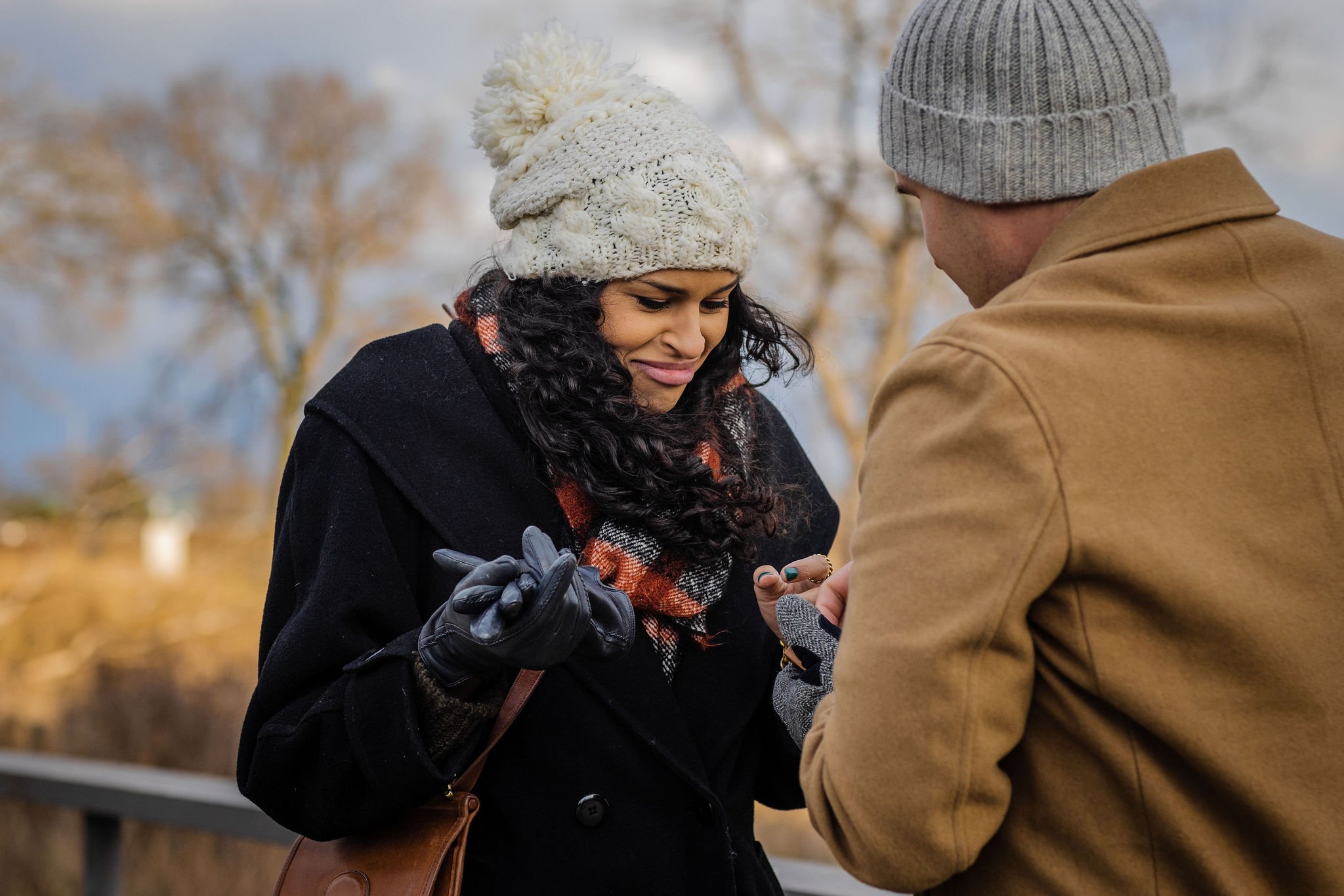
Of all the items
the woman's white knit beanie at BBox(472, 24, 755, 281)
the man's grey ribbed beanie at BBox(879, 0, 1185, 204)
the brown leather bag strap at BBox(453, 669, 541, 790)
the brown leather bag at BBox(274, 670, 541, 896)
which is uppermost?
the man's grey ribbed beanie at BBox(879, 0, 1185, 204)

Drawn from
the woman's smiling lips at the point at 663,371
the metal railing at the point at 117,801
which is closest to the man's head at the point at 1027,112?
the woman's smiling lips at the point at 663,371

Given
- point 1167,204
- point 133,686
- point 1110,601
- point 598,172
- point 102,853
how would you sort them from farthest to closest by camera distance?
1. point 133,686
2. point 102,853
3. point 598,172
4. point 1167,204
5. point 1110,601

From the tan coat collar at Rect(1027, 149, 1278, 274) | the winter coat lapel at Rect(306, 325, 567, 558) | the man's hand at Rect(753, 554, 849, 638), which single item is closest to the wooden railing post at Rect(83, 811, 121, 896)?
the winter coat lapel at Rect(306, 325, 567, 558)

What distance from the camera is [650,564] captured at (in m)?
2.02

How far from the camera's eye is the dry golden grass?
5.02 meters

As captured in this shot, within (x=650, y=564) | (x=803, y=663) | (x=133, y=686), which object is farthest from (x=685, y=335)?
(x=133, y=686)

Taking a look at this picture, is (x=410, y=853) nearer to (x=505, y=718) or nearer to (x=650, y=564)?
(x=505, y=718)

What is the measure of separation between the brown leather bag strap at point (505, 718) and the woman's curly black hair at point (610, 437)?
343 mm

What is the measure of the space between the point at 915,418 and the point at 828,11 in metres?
11.7

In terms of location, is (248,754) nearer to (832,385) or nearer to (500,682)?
(500,682)

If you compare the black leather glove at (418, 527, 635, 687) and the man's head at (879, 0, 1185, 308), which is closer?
the man's head at (879, 0, 1185, 308)

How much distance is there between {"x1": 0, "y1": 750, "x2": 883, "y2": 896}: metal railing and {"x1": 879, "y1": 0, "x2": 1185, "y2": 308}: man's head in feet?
9.07

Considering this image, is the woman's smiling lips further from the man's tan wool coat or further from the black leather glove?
the man's tan wool coat

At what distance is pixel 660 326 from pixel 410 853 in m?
1.00
